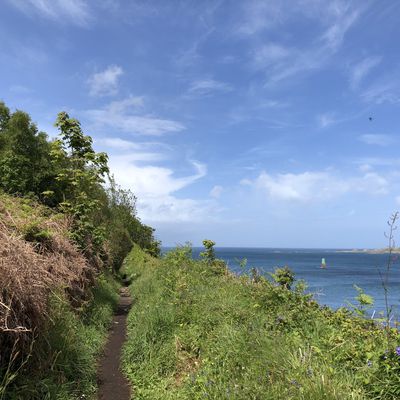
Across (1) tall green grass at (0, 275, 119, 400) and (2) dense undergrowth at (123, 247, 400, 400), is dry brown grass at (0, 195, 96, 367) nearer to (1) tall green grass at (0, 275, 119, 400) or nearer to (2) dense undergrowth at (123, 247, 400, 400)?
Result: (1) tall green grass at (0, 275, 119, 400)

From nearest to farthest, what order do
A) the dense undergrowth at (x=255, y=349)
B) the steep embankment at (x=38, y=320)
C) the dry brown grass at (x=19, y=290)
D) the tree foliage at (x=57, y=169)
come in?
the dense undergrowth at (x=255, y=349)
the dry brown grass at (x=19, y=290)
the steep embankment at (x=38, y=320)
the tree foliage at (x=57, y=169)

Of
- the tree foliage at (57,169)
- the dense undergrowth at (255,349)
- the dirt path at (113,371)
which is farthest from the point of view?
the tree foliage at (57,169)

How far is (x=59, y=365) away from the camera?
6.83 meters

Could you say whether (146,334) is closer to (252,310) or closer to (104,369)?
(104,369)

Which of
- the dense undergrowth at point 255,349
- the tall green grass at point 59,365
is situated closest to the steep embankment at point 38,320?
the tall green grass at point 59,365

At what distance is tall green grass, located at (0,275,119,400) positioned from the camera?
19.0 ft

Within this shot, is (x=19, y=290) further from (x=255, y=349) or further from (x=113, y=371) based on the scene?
(x=113, y=371)

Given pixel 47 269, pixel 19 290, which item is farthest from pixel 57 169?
pixel 19 290

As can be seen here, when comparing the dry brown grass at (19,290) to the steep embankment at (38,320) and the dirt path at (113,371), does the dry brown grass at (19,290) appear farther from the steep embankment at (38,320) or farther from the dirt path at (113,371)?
the dirt path at (113,371)

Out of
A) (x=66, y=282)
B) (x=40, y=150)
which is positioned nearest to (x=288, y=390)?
(x=66, y=282)

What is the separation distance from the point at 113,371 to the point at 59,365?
90.6 inches

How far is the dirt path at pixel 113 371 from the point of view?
303 inches

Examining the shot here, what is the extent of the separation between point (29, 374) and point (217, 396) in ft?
9.54

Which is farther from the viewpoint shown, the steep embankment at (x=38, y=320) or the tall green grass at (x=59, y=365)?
the tall green grass at (x=59, y=365)
